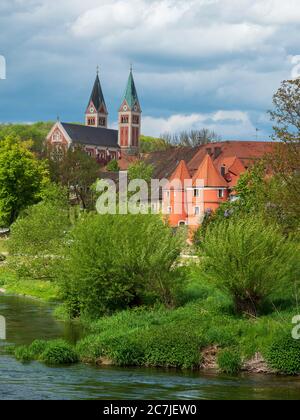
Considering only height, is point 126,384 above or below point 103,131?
below

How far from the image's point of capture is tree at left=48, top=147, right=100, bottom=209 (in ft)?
326

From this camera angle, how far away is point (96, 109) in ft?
629

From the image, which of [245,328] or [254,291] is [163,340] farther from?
[254,291]

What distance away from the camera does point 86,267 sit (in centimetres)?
3319

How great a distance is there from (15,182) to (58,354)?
59.0 m

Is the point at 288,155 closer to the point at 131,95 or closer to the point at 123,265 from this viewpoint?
the point at 123,265

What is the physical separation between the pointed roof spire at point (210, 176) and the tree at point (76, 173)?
19.3 m

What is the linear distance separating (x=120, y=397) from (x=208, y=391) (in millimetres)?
2558

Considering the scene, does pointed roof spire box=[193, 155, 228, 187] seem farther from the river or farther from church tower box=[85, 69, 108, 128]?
church tower box=[85, 69, 108, 128]

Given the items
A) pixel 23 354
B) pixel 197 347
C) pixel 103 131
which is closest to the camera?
pixel 197 347

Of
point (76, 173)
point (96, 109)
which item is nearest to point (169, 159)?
point (76, 173)

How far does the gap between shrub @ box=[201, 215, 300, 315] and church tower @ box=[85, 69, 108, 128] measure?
163 metres

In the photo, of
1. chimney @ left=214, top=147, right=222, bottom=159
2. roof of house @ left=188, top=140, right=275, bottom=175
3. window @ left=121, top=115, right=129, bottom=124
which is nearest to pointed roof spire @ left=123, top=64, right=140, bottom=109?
window @ left=121, top=115, right=129, bottom=124

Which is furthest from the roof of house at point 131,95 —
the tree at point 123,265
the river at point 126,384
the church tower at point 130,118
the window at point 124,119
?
the river at point 126,384
